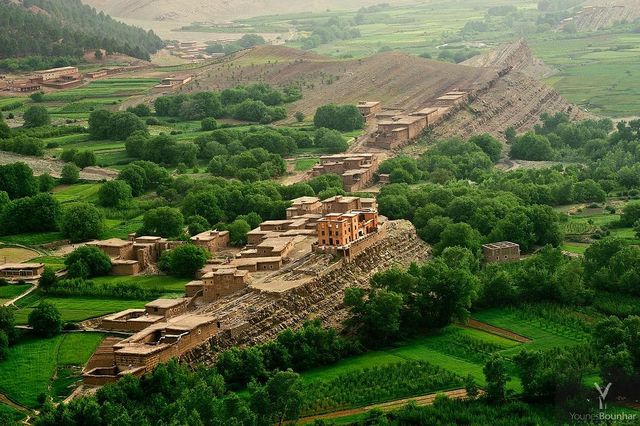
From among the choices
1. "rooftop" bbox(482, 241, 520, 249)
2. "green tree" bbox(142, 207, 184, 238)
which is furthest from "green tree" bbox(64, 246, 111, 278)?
"rooftop" bbox(482, 241, 520, 249)

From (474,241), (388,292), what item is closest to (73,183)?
(474,241)

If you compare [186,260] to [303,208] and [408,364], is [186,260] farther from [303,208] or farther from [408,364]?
[408,364]

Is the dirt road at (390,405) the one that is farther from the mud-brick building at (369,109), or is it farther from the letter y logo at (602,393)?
the mud-brick building at (369,109)

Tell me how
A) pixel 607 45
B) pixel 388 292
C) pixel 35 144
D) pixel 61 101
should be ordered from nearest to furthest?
pixel 388 292 < pixel 35 144 < pixel 61 101 < pixel 607 45

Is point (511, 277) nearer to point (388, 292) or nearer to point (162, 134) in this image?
point (388, 292)

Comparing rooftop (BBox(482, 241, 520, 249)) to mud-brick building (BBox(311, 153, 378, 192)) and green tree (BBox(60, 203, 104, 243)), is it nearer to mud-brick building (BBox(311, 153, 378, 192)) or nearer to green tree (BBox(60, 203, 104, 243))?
mud-brick building (BBox(311, 153, 378, 192))

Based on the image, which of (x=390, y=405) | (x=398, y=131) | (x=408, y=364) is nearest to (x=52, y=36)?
(x=398, y=131)
